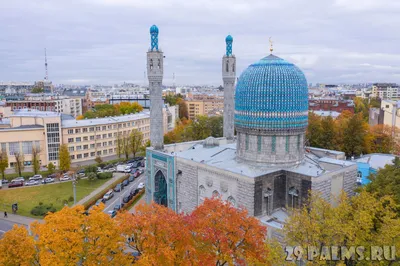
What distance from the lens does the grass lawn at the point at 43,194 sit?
48.2 metres

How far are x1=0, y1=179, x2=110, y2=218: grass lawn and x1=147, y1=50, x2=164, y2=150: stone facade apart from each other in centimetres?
1691

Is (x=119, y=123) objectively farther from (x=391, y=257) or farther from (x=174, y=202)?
(x=391, y=257)

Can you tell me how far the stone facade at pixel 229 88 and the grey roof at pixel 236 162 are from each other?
347 inches

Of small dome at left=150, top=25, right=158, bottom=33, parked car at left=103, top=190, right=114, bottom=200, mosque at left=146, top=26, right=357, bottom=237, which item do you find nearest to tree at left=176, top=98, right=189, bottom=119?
parked car at left=103, top=190, right=114, bottom=200

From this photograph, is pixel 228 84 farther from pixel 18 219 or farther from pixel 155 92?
pixel 18 219

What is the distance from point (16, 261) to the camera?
22.4 metres

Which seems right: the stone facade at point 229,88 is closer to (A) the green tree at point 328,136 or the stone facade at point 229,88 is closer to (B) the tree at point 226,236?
(A) the green tree at point 328,136

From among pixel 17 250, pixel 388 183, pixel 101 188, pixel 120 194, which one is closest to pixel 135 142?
pixel 101 188

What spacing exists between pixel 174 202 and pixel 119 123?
4693 centimetres

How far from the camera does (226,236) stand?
21.6 m

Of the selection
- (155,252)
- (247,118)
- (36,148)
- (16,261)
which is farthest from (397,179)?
(36,148)

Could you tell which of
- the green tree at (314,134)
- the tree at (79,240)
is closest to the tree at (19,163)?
the tree at (79,240)

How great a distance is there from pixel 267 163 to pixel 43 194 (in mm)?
37303

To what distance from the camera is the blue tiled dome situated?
1353 inches
